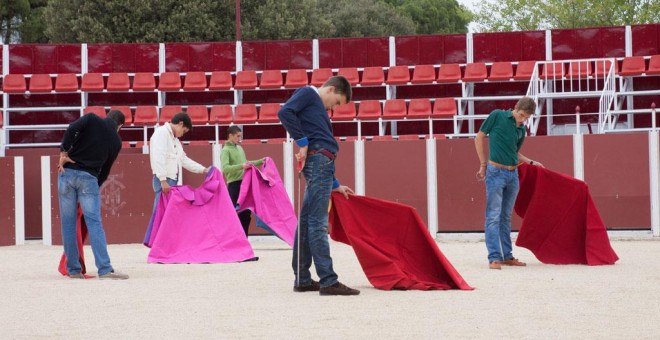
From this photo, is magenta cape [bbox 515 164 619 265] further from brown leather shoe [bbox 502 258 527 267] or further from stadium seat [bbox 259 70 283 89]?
stadium seat [bbox 259 70 283 89]

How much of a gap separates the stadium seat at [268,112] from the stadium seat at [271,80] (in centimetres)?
65

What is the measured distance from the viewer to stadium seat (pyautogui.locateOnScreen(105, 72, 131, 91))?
22.7 m

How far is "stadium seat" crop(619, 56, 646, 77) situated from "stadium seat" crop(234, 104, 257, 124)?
6794 millimetres

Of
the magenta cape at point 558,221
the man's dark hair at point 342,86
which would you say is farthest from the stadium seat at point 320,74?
the man's dark hair at point 342,86

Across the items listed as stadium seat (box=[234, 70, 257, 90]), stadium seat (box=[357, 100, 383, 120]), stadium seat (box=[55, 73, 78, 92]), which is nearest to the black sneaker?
stadium seat (box=[357, 100, 383, 120])

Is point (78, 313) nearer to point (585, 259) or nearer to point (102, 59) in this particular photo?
point (585, 259)

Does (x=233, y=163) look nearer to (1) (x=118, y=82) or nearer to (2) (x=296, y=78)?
(2) (x=296, y=78)

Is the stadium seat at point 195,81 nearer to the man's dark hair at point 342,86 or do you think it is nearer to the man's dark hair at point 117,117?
the man's dark hair at point 117,117

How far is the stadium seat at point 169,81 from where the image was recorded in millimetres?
22578

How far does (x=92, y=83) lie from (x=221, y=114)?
9.18ft

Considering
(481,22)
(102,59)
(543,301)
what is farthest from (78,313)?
(481,22)

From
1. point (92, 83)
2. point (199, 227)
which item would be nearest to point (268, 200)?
point (199, 227)

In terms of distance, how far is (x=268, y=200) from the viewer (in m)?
12.5

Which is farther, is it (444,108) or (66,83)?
(66,83)
